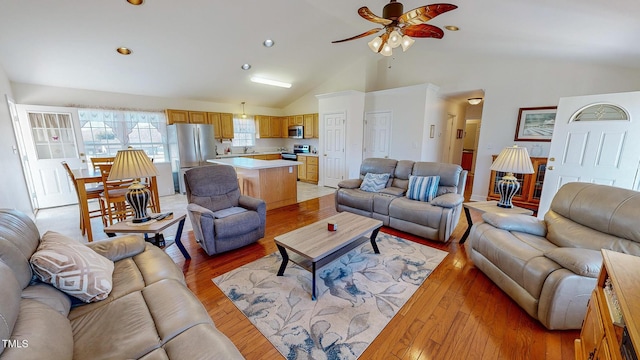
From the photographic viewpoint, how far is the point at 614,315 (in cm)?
96

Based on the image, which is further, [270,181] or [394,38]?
[270,181]

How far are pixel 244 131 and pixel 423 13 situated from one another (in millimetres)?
6242

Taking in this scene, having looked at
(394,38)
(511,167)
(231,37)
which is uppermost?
(231,37)

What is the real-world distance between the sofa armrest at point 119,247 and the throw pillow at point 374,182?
2.99m

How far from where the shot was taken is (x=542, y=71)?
4.14 metres

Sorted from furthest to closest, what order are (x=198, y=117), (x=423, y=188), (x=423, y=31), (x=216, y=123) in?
(x=216, y=123)
(x=198, y=117)
(x=423, y=188)
(x=423, y=31)

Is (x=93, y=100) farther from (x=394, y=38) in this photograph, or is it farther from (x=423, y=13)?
(x=423, y=13)

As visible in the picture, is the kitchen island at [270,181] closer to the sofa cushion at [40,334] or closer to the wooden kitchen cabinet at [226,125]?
the wooden kitchen cabinet at [226,125]

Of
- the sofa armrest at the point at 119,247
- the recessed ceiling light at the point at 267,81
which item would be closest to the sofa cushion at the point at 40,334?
the sofa armrest at the point at 119,247

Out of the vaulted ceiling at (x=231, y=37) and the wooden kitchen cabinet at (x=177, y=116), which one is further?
the wooden kitchen cabinet at (x=177, y=116)

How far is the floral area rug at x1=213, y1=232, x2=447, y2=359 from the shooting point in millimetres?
1637

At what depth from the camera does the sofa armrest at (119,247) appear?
5.79 feet

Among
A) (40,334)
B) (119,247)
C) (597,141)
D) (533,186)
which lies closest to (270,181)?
(119,247)

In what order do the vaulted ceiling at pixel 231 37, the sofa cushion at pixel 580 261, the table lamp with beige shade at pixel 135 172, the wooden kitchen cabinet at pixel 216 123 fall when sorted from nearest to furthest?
1. the sofa cushion at pixel 580 261
2. the table lamp with beige shade at pixel 135 172
3. the vaulted ceiling at pixel 231 37
4. the wooden kitchen cabinet at pixel 216 123
